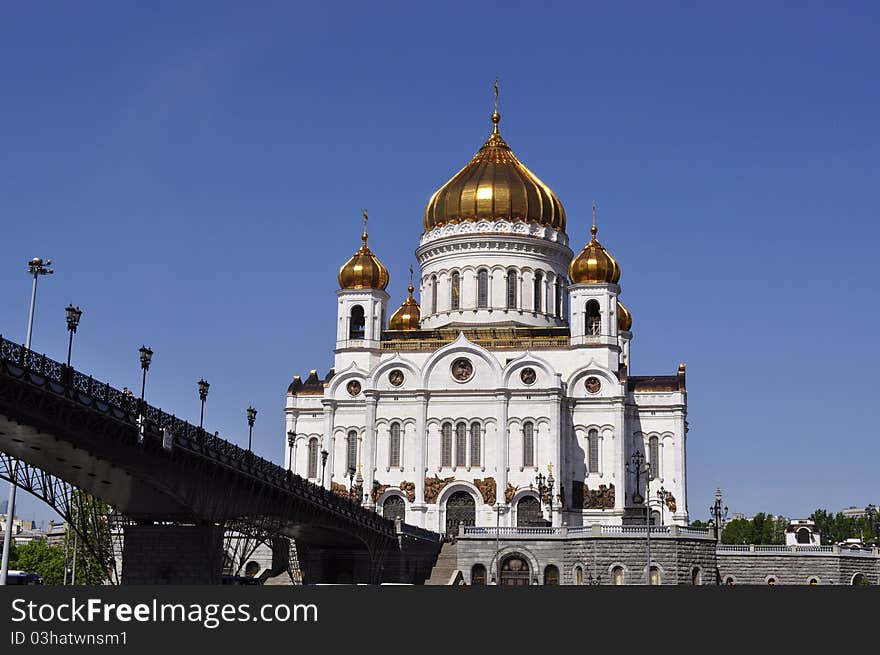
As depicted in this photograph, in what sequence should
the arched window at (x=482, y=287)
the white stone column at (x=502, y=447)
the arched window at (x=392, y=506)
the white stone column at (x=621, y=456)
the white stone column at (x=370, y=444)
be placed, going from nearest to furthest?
the white stone column at (x=621, y=456) → the white stone column at (x=502, y=447) → the white stone column at (x=370, y=444) → the arched window at (x=392, y=506) → the arched window at (x=482, y=287)

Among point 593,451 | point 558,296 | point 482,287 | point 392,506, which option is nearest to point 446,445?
point 392,506

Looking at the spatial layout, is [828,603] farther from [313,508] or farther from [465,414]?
[465,414]

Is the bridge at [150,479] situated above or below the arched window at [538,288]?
below

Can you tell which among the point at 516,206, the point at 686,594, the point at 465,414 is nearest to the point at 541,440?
Answer: the point at 465,414

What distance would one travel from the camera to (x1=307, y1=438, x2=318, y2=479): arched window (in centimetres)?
7975

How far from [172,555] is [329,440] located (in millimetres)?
30893

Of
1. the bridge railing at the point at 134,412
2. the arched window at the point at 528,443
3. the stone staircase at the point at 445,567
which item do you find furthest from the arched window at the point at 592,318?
the bridge railing at the point at 134,412

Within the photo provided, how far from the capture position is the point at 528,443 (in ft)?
245

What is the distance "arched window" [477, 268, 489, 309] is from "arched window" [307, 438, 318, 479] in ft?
42.5

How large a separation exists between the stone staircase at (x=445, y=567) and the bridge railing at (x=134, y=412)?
35.6 feet

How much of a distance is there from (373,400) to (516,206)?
15.7 metres

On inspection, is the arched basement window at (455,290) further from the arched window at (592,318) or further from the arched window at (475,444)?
the arched window at (475,444)

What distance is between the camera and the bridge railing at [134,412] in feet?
118

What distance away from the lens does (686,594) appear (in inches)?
1460
